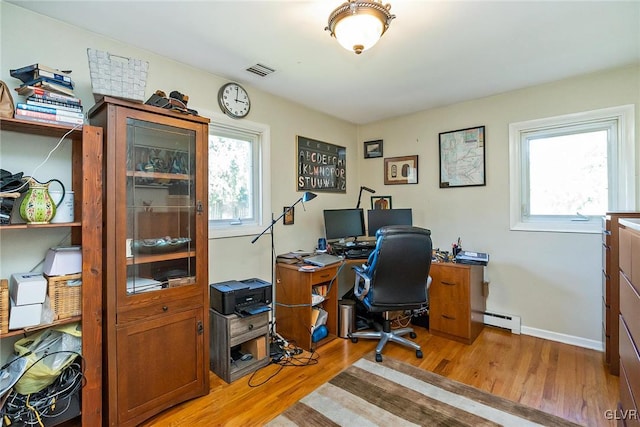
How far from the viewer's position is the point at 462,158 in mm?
3252

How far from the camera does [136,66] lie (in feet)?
5.47

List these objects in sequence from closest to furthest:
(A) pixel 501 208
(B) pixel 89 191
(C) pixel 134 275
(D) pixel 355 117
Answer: (B) pixel 89 191 < (C) pixel 134 275 < (A) pixel 501 208 < (D) pixel 355 117

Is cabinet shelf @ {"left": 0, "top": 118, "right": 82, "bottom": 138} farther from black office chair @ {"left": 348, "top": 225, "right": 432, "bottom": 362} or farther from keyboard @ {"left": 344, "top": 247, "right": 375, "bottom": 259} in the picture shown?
keyboard @ {"left": 344, "top": 247, "right": 375, "bottom": 259}

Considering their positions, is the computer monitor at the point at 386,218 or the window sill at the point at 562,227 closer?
the window sill at the point at 562,227

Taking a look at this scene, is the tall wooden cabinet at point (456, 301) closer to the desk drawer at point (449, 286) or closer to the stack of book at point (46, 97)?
the desk drawer at point (449, 286)

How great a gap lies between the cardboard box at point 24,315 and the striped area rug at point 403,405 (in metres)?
1.33

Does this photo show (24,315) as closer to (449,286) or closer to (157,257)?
(157,257)

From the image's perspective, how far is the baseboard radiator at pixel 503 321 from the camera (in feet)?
9.66

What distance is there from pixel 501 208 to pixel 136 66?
326 cm

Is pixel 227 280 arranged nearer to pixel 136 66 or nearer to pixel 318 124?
pixel 136 66

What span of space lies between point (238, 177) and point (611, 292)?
3.09 meters

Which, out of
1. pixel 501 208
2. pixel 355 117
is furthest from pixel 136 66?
pixel 501 208

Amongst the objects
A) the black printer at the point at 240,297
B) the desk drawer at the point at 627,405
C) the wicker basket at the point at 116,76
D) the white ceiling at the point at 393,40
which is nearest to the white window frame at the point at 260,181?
the white ceiling at the point at 393,40

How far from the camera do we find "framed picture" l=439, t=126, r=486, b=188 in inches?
124
